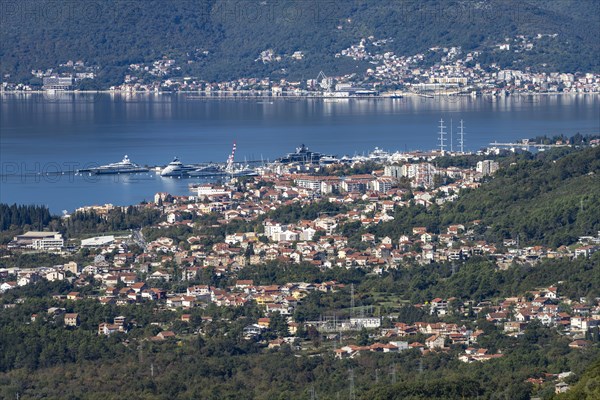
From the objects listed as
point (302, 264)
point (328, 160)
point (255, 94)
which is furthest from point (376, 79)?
point (302, 264)

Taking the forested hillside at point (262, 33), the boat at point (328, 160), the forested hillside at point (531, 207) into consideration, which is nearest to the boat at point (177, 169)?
the boat at point (328, 160)

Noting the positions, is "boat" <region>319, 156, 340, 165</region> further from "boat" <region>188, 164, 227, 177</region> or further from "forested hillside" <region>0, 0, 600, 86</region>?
"forested hillside" <region>0, 0, 600, 86</region>

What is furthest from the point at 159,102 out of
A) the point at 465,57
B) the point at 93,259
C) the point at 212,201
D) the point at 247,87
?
the point at 93,259

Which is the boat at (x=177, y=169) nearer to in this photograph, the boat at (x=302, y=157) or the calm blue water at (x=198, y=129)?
the calm blue water at (x=198, y=129)

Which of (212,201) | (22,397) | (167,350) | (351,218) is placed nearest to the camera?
(22,397)

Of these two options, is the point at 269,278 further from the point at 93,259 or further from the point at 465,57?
the point at 465,57

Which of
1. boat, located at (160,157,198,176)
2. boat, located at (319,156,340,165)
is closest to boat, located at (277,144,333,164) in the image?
boat, located at (319,156,340,165)
